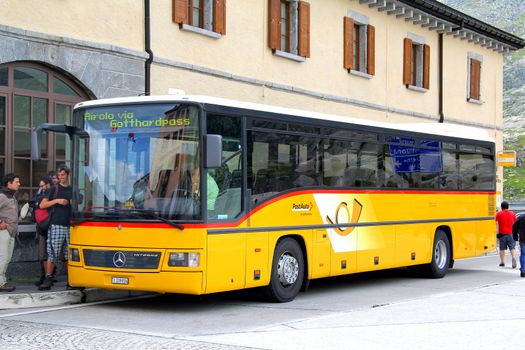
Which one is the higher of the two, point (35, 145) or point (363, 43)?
point (363, 43)

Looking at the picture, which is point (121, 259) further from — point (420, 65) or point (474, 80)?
point (474, 80)

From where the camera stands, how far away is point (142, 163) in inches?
448

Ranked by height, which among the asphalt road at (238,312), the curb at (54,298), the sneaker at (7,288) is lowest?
the asphalt road at (238,312)

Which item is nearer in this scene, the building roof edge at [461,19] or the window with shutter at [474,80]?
the building roof edge at [461,19]

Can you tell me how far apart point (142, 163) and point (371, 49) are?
50.2 ft

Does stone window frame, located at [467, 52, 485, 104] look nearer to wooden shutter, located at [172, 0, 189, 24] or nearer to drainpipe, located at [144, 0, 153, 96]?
wooden shutter, located at [172, 0, 189, 24]

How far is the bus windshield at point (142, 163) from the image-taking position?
11.2 meters

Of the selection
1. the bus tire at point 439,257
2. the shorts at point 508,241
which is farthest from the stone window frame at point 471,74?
the bus tire at point 439,257

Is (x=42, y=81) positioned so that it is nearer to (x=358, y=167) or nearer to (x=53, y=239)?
(x=53, y=239)

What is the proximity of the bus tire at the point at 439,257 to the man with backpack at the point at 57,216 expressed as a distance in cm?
748

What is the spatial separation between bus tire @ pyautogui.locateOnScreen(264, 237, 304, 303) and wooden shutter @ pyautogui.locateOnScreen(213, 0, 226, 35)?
311 inches

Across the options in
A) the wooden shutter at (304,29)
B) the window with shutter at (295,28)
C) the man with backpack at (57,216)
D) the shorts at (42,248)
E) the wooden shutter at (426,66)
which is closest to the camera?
the man with backpack at (57,216)

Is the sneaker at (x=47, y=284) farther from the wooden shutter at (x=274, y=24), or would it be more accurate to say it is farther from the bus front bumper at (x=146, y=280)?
the wooden shutter at (x=274, y=24)

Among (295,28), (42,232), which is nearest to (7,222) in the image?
(42,232)
